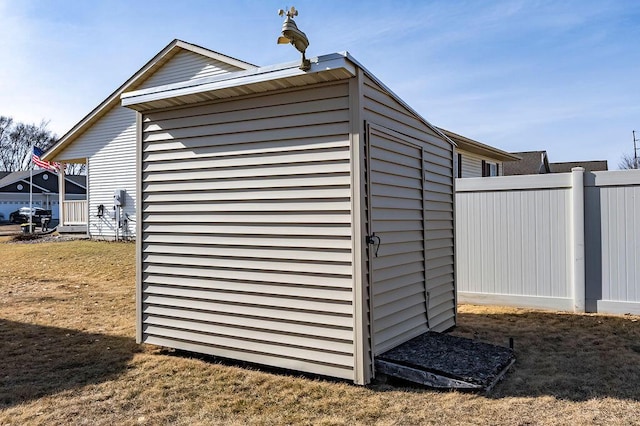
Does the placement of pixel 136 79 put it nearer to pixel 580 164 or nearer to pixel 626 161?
pixel 580 164

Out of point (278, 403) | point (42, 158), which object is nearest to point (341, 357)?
point (278, 403)

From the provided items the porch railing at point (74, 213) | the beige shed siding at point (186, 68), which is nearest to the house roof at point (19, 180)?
the porch railing at point (74, 213)

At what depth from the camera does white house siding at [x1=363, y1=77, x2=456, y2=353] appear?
13.0ft

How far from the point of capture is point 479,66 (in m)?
11.1

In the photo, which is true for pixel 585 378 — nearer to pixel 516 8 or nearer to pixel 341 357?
pixel 341 357

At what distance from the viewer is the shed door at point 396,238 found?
383 cm

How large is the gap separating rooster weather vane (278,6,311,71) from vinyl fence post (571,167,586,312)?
431cm

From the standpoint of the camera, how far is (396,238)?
4.23 metres

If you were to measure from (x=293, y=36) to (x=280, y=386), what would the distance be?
2.57 m

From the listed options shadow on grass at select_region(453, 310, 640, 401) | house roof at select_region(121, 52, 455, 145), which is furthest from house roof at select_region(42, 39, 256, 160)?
shadow on grass at select_region(453, 310, 640, 401)

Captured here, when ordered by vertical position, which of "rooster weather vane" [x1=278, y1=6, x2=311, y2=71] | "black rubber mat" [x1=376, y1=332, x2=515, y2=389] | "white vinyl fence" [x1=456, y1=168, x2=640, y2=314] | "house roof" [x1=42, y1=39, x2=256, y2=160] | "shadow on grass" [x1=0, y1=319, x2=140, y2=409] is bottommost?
"shadow on grass" [x1=0, y1=319, x2=140, y2=409]

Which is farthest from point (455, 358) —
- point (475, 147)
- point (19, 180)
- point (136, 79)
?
point (19, 180)

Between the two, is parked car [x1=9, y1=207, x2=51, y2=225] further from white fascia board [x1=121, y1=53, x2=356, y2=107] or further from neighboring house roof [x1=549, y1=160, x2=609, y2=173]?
neighboring house roof [x1=549, y1=160, x2=609, y2=173]

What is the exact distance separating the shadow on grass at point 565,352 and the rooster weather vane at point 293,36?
284 centimetres
